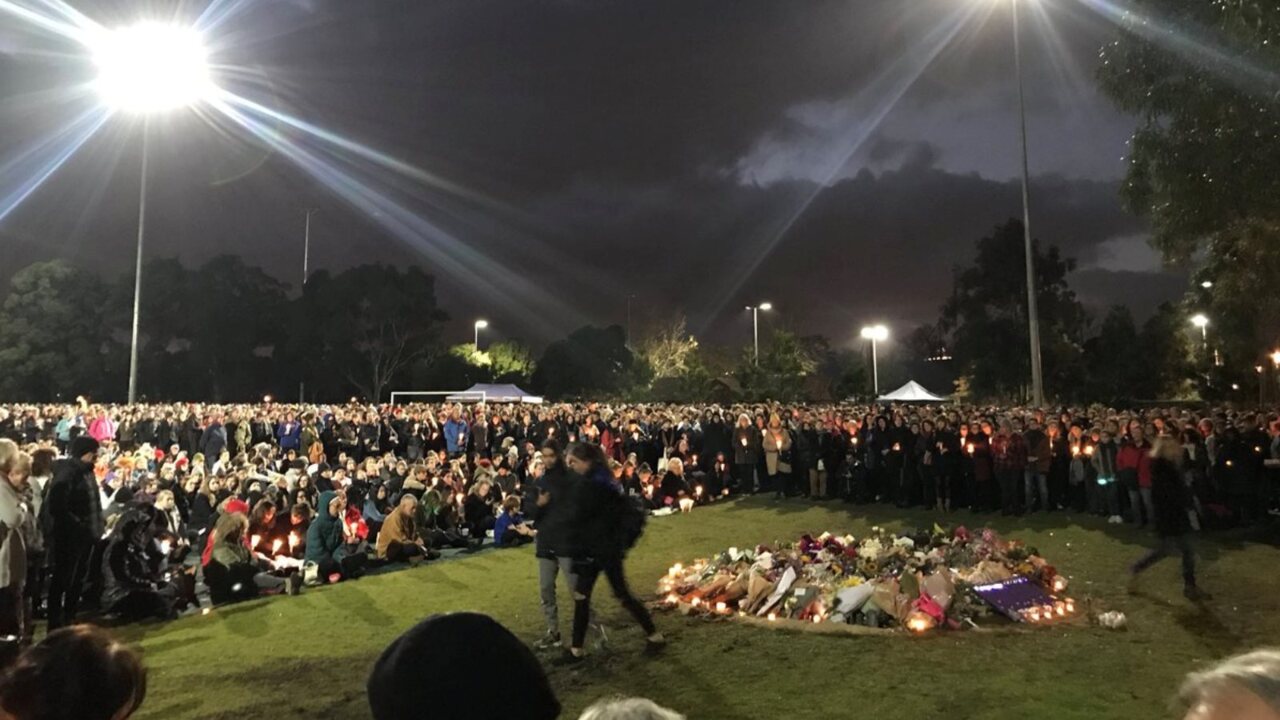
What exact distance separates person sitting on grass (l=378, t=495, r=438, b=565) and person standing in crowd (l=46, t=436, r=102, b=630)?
459cm

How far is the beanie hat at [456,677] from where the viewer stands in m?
1.60

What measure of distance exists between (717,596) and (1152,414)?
418 inches

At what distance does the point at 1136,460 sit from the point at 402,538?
39.4ft

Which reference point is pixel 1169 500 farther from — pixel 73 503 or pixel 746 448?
pixel 73 503

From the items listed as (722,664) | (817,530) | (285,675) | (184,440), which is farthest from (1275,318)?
(184,440)

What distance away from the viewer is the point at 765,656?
740 cm

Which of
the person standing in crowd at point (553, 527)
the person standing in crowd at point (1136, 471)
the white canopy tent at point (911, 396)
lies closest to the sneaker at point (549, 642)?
the person standing in crowd at point (553, 527)

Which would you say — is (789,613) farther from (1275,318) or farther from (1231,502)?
(1275,318)

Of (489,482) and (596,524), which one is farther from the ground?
(596,524)

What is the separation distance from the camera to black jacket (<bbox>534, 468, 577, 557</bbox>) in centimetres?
705

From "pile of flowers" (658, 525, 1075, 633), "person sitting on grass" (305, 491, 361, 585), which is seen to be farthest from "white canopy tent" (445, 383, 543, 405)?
"pile of flowers" (658, 525, 1075, 633)

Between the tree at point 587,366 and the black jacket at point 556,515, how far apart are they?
1942 inches

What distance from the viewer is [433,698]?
62.9 inches

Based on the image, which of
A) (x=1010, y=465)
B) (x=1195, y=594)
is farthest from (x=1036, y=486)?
(x=1195, y=594)
